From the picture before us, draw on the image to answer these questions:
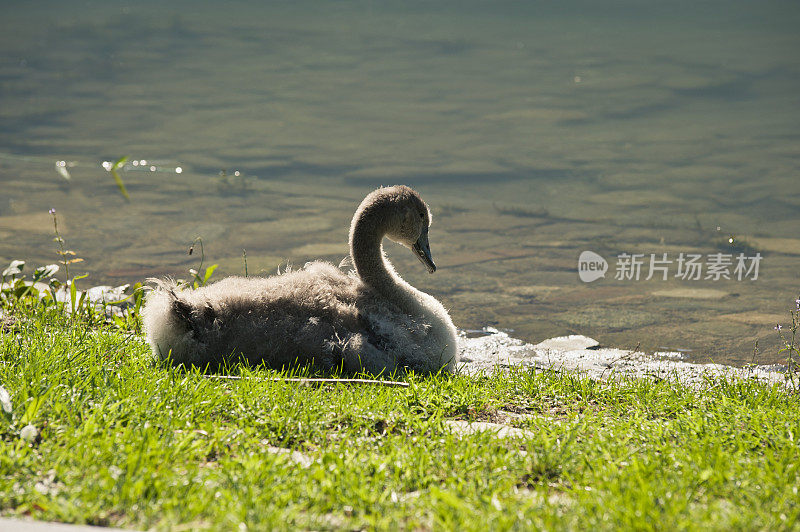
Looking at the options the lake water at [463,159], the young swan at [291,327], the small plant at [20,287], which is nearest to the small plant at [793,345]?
the lake water at [463,159]

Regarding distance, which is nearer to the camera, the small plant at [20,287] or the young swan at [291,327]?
the young swan at [291,327]

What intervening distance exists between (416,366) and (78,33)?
2433 cm

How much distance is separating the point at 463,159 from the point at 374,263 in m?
8.50

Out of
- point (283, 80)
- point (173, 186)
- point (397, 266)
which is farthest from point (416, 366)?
point (283, 80)

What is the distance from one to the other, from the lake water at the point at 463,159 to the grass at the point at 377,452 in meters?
2.85

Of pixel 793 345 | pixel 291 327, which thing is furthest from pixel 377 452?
pixel 793 345

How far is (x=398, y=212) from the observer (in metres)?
5.55

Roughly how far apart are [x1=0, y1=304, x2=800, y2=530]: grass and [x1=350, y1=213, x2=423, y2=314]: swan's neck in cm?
75

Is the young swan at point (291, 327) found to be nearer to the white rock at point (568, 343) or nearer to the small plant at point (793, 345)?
the white rock at point (568, 343)

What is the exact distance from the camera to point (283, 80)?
20.5 m

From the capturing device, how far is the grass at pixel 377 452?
311 centimetres

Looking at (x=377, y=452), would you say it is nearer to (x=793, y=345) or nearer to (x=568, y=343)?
(x=793, y=345)

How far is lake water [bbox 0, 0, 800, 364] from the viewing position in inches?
350

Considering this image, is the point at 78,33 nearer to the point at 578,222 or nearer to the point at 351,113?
the point at 351,113
